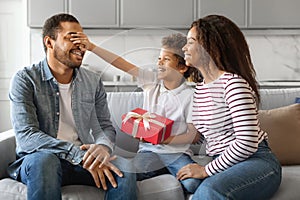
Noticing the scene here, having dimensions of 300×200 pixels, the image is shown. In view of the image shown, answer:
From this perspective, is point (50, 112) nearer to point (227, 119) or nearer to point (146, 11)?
point (227, 119)

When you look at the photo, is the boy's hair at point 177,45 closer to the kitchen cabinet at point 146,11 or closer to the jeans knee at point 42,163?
the jeans knee at point 42,163

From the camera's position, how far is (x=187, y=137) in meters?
2.03

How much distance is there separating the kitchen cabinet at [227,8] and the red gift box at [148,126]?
10.1 feet

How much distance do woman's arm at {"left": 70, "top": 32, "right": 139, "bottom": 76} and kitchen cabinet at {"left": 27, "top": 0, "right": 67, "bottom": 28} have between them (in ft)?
9.41

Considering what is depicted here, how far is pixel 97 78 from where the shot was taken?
223 cm

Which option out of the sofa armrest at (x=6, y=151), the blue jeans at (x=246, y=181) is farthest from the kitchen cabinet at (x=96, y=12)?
the blue jeans at (x=246, y=181)

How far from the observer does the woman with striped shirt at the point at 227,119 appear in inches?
70.5

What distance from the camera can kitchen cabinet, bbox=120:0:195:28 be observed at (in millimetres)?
4812

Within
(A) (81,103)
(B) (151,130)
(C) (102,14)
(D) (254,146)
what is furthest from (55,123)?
A: (C) (102,14)

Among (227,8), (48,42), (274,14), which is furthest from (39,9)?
(48,42)

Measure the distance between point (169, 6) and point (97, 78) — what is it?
9.13 feet

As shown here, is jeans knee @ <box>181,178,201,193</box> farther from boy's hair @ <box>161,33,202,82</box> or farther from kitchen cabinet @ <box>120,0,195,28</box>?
kitchen cabinet @ <box>120,0,195,28</box>

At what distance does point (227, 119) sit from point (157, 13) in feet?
10.1

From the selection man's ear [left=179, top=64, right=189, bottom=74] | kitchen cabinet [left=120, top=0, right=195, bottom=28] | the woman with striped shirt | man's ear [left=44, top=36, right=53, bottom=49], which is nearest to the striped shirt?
the woman with striped shirt
